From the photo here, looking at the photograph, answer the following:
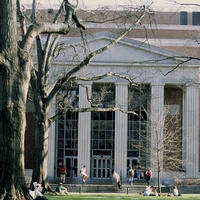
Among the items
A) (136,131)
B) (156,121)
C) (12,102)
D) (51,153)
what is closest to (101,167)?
(136,131)

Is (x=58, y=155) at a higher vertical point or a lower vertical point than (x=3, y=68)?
lower

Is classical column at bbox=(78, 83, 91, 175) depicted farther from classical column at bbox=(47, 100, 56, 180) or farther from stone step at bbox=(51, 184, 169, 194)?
stone step at bbox=(51, 184, 169, 194)

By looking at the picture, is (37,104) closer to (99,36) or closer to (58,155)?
(99,36)

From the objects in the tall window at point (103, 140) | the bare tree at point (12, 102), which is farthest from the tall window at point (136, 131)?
the bare tree at point (12, 102)

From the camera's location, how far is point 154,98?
48.2 m

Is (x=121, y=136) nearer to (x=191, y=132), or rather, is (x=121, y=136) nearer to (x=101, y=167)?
(x=101, y=167)

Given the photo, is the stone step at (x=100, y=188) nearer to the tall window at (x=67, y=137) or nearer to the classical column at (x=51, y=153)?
the classical column at (x=51, y=153)

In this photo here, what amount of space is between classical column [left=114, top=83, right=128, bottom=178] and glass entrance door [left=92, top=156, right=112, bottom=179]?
4.06 m

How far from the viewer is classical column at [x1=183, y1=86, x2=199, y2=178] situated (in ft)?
160

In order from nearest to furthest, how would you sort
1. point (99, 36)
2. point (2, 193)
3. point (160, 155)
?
point (2, 193)
point (160, 155)
point (99, 36)

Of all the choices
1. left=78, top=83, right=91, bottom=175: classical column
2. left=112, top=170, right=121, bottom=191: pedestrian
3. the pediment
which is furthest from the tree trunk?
the pediment

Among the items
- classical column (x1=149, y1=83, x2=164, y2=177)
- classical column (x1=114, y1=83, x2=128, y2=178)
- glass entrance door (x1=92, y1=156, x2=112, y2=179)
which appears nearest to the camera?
classical column (x1=149, y1=83, x2=164, y2=177)

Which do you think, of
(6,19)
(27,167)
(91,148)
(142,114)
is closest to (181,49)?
(142,114)

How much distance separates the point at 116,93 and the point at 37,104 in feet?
81.8
